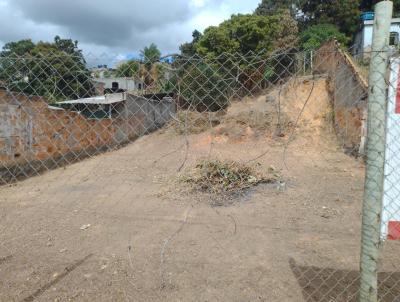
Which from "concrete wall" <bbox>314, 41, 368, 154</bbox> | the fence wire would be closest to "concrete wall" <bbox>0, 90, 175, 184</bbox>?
the fence wire

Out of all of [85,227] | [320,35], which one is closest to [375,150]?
[85,227]

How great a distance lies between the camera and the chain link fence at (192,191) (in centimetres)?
255

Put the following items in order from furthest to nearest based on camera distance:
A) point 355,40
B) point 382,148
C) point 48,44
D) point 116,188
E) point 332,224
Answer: point 48,44 → point 355,40 → point 116,188 → point 332,224 → point 382,148

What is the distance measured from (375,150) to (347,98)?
8749 mm

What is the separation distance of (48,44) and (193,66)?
25850 millimetres

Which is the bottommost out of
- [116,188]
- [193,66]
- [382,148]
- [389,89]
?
[116,188]

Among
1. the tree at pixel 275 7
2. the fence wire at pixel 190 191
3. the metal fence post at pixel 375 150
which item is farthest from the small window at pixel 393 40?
the tree at pixel 275 7

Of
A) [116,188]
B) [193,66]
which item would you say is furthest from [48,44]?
[193,66]

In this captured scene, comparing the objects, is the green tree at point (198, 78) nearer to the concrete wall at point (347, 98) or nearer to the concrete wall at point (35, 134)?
the concrete wall at point (35, 134)

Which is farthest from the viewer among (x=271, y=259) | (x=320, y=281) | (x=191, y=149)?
(x=191, y=149)

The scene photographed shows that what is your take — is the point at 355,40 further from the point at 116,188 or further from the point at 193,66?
the point at 193,66

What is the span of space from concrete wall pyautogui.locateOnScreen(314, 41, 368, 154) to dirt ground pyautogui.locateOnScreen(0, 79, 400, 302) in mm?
744

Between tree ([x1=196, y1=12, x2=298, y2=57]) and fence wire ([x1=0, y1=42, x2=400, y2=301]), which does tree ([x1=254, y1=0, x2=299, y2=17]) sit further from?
fence wire ([x1=0, y1=42, x2=400, y2=301])

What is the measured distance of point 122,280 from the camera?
2736mm
